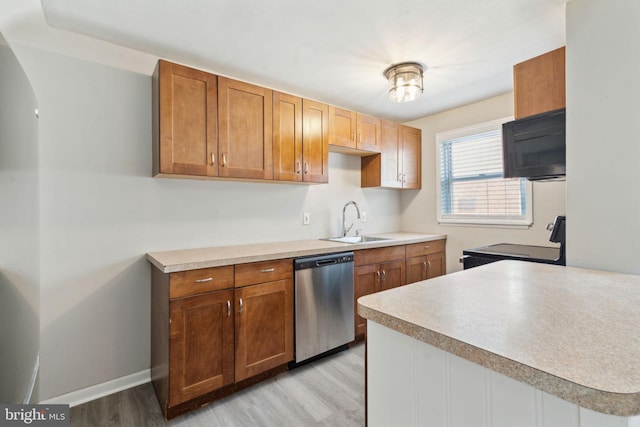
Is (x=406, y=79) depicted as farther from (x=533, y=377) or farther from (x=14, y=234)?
(x=14, y=234)

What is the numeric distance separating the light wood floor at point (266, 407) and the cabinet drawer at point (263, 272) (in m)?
0.75

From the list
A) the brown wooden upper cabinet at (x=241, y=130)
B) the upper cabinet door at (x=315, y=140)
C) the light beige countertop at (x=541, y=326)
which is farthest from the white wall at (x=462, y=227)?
the light beige countertop at (x=541, y=326)

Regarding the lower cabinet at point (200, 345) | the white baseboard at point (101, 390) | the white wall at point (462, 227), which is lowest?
the white baseboard at point (101, 390)

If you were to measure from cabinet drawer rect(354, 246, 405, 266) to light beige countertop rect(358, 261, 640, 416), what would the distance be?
146 cm

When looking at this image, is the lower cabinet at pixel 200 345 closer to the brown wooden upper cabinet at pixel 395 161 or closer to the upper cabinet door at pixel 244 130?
the upper cabinet door at pixel 244 130

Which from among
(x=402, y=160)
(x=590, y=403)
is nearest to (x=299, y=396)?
(x=590, y=403)

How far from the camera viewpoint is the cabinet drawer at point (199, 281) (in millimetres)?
1778

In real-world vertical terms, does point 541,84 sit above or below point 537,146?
above

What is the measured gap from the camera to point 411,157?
3676 millimetres

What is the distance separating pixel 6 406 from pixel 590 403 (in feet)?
4.55

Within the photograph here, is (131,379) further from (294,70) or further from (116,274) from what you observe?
(294,70)

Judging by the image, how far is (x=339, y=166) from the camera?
11.1ft

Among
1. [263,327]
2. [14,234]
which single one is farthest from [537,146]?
[14,234]

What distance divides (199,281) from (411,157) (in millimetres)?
2838
